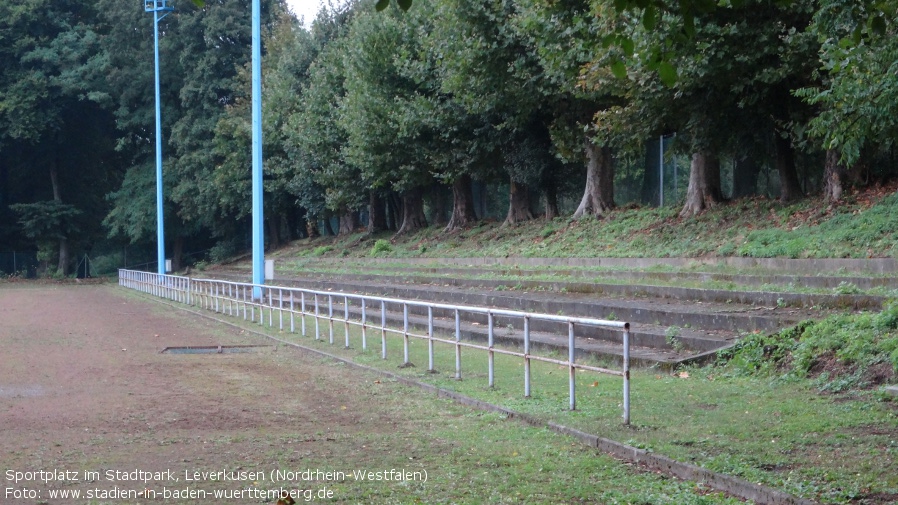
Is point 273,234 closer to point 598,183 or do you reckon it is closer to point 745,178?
point 598,183

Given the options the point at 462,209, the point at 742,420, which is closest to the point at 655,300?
the point at 742,420

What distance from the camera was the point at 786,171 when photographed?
19469 millimetres

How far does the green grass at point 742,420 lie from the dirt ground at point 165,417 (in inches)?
72.3

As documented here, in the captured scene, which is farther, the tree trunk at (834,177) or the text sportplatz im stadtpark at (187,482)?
the tree trunk at (834,177)

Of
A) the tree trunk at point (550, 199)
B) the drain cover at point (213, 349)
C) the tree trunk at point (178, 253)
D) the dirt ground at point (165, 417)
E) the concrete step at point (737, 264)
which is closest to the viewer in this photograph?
the dirt ground at point (165, 417)

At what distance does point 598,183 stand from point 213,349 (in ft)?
41.9

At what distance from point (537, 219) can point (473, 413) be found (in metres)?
20.4

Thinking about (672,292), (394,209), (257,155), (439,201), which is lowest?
(672,292)

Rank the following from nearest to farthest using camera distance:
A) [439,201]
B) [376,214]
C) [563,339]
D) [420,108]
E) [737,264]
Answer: [563,339]
[737,264]
[420,108]
[439,201]
[376,214]

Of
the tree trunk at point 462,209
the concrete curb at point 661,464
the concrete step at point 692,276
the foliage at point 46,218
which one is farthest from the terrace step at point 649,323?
the foliage at point 46,218

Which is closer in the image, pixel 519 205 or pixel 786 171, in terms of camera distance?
pixel 786 171

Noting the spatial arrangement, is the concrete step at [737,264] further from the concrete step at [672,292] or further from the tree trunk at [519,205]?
the tree trunk at [519,205]

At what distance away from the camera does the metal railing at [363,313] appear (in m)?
9.27

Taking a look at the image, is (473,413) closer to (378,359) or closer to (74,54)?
(378,359)
